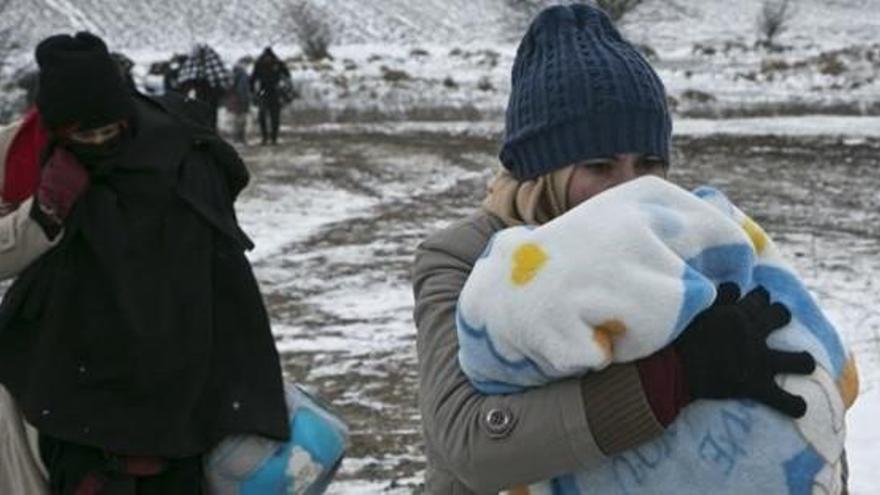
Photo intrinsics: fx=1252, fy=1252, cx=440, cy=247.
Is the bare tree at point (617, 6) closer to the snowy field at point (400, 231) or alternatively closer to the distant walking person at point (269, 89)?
the snowy field at point (400, 231)

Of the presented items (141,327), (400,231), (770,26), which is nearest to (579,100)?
(141,327)

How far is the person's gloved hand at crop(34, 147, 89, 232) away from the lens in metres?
2.69

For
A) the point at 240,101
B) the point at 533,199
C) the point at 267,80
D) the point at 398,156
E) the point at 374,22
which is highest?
the point at 533,199

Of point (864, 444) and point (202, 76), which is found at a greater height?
point (864, 444)

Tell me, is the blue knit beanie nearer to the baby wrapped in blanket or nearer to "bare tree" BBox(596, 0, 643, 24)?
the baby wrapped in blanket

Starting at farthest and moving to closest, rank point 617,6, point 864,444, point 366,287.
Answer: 1. point 617,6
2. point 366,287
3. point 864,444

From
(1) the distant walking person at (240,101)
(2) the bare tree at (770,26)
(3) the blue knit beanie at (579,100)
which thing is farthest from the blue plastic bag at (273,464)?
(2) the bare tree at (770,26)

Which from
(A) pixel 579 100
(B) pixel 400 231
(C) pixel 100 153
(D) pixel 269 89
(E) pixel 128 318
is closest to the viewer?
(A) pixel 579 100

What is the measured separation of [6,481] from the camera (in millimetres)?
2809

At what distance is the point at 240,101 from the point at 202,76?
2427 millimetres

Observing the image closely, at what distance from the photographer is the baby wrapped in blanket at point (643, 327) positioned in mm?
1508

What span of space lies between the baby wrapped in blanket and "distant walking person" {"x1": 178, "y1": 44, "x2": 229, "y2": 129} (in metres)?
15.6

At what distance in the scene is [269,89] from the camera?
1994cm

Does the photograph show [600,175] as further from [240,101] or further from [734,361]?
[240,101]
